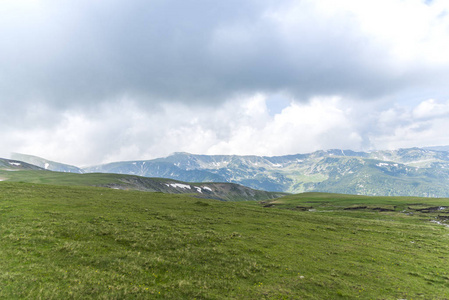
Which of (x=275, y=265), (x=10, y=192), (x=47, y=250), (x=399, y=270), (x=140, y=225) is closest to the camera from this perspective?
(x=47, y=250)

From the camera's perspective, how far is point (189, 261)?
75.7ft

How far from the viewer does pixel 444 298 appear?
19.9m

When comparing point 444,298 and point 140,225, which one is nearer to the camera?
point 444,298

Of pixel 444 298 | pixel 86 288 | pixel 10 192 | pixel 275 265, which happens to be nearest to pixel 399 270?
pixel 444 298

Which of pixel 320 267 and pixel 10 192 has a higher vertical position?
pixel 10 192

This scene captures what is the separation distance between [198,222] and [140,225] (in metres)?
10.8

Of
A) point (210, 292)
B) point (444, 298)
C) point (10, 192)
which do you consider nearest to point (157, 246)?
point (210, 292)

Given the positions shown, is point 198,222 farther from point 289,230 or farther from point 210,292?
point 210,292

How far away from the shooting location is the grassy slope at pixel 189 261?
17359 millimetres

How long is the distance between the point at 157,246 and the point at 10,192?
1666 inches

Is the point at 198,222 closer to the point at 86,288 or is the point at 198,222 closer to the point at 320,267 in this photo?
the point at 320,267

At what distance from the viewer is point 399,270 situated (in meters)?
25.8

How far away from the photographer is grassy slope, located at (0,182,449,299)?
17359 millimetres

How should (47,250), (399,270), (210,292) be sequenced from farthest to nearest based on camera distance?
(399,270) < (47,250) < (210,292)
